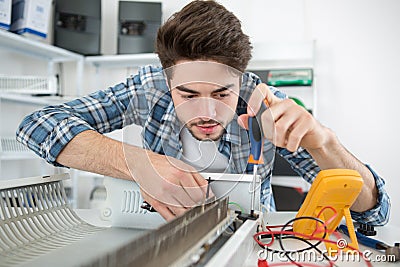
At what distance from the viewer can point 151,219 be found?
2.32 ft

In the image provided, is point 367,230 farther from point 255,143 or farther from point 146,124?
point 146,124

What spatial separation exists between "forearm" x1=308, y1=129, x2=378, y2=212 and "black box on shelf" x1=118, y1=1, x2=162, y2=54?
172cm

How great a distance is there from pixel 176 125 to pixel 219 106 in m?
0.32

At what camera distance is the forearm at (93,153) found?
82 cm

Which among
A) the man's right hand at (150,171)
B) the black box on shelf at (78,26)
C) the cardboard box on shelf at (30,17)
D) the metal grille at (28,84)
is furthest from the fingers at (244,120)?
the black box on shelf at (78,26)

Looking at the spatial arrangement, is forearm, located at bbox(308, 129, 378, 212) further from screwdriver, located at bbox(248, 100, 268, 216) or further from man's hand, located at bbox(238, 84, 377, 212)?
screwdriver, located at bbox(248, 100, 268, 216)

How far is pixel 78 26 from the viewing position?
2.43m

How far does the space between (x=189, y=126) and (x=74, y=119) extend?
0.95 ft

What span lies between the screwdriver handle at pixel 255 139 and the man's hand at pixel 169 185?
91 millimetres

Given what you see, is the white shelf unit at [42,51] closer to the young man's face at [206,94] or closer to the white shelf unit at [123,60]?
the white shelf unit at [123,60]

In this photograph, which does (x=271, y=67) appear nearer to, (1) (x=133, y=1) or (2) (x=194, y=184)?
(1) (x=133, y=1)

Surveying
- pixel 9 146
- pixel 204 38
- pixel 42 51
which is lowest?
pixel 9 146

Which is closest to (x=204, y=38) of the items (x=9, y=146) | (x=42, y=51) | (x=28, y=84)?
(x=28, y=84)

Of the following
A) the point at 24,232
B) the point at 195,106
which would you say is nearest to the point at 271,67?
the point at 195,106
